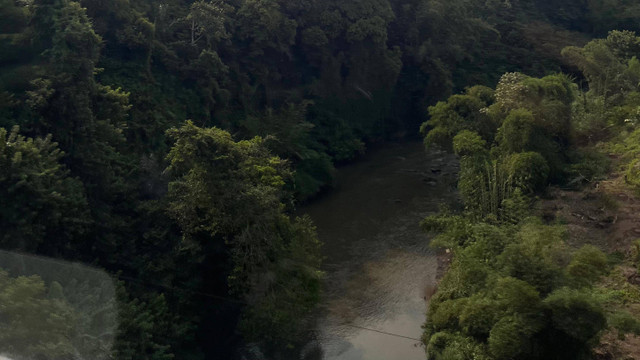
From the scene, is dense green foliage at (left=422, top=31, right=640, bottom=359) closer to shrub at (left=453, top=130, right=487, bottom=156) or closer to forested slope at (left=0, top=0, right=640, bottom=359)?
shrub at (left=453, top=130, right=487, bottom=156)

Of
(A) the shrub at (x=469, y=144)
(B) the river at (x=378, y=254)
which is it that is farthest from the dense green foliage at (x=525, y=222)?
(B) the river at (x=378, y=254)

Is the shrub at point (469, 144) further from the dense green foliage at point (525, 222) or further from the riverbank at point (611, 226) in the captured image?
the riverbank at point (611, 226)

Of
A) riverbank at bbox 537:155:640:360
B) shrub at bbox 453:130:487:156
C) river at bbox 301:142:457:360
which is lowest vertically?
river at bbox 301:142:457:360

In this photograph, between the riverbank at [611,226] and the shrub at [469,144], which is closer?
the riverbank at [611,226]

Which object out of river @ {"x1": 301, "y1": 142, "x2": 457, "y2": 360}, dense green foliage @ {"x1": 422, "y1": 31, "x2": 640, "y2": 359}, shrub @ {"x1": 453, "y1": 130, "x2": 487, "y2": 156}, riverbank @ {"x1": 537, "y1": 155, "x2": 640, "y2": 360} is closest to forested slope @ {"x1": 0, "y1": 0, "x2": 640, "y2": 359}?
shrub @ {"x1": 453, "y1": 130, "x2": 487, "y2": 156}

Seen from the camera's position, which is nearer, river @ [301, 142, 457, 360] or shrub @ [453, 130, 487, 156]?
river @ [301, 142, 457, 360]

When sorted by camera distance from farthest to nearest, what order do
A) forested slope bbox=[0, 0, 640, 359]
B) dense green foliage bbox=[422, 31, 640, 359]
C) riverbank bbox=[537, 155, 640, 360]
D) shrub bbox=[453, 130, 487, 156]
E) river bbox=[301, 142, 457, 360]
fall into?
1. shrub bbox=[453, 130, 487, 156]
2. river bbox=[301, 142, 457, 360]
3. forested slope bbox=[0, 0, 640, 359]
4. riverbank bbox=[537, 155, 640, 360]
5. dense green foliage bbox=[422, 31, 640, 359]
